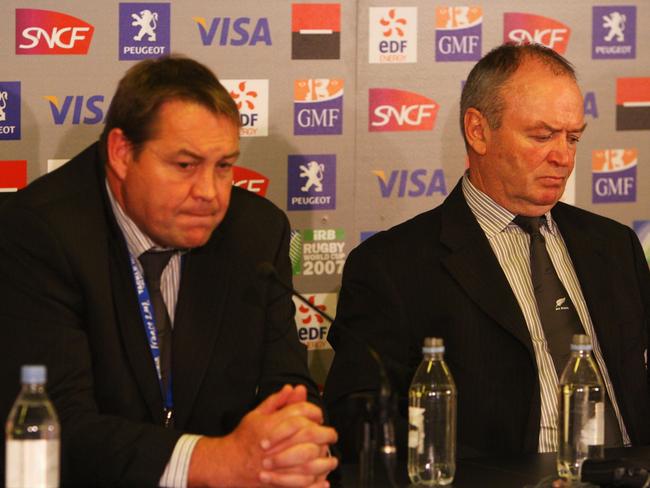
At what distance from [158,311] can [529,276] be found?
123 cm

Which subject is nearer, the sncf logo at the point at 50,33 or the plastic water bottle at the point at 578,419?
the plastic water bottle at the point at 578,419

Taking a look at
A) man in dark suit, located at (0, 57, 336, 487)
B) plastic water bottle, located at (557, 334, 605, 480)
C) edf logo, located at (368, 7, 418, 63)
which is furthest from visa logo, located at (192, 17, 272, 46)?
plastic water bottle, located at (557, 334, 605, 480)

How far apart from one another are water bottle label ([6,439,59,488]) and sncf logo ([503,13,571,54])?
9.32 feet

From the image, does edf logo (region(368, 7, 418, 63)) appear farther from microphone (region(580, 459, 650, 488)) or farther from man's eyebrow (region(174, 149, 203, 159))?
microphone (region(580, 459, 650, 488))

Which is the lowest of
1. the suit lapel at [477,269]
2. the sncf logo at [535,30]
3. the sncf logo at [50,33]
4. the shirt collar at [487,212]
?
the suit lapel at [477,269]

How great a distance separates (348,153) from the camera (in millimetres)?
4184

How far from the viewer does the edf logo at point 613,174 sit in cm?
441

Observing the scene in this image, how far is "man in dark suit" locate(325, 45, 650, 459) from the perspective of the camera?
127 inches

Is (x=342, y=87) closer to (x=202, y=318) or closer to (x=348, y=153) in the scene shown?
(x=348, y=153)

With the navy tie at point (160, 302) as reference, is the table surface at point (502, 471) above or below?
below

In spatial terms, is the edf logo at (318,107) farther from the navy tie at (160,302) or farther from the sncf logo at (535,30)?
the navy tie at (160,302)

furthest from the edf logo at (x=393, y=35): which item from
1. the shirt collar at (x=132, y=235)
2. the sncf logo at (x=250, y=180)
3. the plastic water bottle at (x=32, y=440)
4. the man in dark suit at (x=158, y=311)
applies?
the plastic water bottle at (x=32, y=440)

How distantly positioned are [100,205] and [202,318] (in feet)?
1.28

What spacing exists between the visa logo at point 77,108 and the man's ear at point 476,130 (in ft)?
4.37
